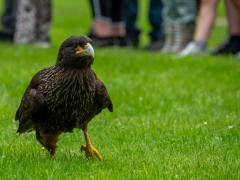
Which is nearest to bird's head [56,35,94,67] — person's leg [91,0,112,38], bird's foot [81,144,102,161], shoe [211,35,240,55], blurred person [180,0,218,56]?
bird's foot [81,144,102,161]

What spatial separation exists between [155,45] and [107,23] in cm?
107

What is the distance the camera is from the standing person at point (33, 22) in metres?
12.7

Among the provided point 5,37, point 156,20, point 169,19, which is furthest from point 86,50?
point 5,37

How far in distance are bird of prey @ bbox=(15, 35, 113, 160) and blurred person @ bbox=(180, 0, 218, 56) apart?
5986mm

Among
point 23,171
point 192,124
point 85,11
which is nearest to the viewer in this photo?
point 23,171

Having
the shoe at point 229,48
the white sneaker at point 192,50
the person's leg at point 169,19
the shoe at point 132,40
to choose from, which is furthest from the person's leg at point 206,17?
the shoe at point 132,40

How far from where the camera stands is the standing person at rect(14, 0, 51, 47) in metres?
12.7

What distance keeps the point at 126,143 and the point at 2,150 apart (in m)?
1.08

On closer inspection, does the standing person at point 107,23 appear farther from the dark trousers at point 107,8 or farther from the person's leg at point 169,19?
the person's leg at point 169,19

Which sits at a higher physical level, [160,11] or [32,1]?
[32,1]

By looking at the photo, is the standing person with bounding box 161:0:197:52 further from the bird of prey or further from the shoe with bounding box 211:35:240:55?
the bird of prey

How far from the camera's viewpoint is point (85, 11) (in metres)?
26.0

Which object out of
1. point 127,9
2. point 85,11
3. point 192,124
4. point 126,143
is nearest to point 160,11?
point 127,9

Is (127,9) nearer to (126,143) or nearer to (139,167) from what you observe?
(126,143)
